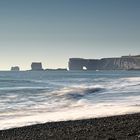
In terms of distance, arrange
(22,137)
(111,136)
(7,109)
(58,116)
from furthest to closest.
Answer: (7,109) → (58,116) → (22,137) → (111,136)

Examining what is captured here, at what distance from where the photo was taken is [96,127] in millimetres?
18391

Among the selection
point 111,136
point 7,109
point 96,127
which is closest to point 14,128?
point 96,127

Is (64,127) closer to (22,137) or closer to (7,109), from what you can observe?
(22,137)

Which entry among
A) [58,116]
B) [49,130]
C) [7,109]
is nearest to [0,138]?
[49,130]

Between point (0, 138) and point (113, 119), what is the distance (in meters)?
Result: 5.28

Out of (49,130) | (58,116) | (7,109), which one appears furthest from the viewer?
(7,109)

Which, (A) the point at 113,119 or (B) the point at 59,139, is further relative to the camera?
(A) the point at 113,119

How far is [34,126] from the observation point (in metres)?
20.2

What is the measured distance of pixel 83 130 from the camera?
17.9 meters

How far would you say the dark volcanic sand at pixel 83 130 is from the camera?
16.4 m

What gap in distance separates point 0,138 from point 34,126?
265 centimetres

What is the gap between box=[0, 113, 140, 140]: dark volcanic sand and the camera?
53.7 feet

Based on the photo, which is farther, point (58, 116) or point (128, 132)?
point (58, 116)

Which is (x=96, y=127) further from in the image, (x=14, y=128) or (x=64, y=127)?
(x=14, y=128)
